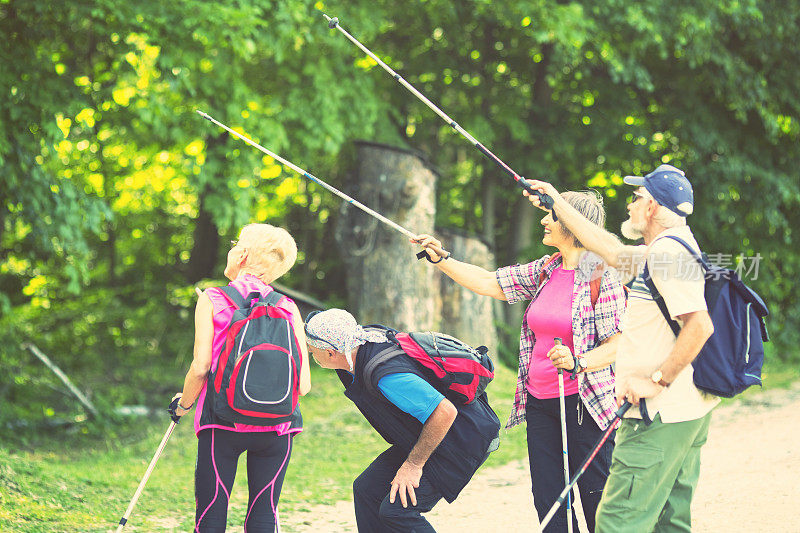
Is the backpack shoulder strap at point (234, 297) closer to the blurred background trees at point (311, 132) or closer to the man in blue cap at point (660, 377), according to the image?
the man in blue cap at point (660, 377)

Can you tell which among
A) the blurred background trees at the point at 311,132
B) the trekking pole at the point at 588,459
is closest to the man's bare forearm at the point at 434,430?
the trekking pole at the point at 588,459

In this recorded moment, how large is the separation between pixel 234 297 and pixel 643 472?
1.56 metres

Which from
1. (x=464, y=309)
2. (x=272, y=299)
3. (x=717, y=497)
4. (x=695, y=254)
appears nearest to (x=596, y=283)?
(x=695, y=254)

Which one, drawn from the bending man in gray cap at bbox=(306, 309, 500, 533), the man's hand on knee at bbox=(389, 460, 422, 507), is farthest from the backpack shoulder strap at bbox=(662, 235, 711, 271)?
the man's hand on knee at bbox=(389, 460, 422, 507)

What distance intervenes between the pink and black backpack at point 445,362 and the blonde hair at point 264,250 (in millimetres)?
530

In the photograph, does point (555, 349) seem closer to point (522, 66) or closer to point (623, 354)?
point (623, 354)

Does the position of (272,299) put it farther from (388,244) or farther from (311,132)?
(311,132)

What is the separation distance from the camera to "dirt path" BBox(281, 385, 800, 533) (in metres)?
4.97

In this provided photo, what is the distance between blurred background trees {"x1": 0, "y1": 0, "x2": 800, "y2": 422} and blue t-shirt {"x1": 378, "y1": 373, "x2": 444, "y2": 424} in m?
5.06

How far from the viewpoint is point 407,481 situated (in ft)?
10.2

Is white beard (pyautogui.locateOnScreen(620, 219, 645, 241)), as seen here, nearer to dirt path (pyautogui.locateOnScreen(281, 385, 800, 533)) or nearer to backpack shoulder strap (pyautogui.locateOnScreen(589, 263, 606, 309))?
backpack shoulder strap (pyautogui.locateOnScreen(589, 263, 606, 309))

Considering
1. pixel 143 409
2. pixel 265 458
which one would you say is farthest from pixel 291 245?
pixel 143 409

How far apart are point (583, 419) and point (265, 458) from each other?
1286 millimetres

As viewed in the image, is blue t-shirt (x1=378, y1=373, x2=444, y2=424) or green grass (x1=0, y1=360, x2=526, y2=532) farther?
green grass (x1=0, y1=360, x2=526, y2=532)
